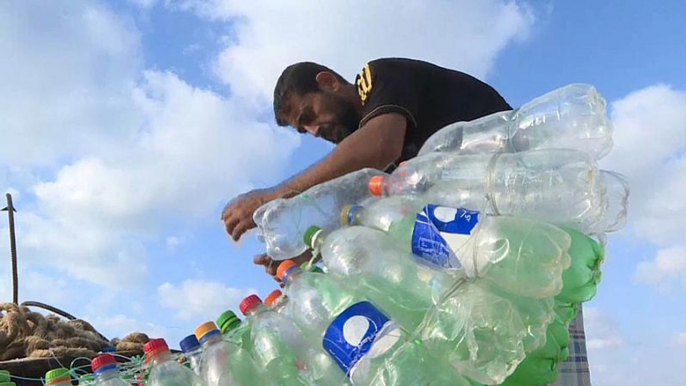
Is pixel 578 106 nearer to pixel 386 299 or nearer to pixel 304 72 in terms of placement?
pixel 386 299

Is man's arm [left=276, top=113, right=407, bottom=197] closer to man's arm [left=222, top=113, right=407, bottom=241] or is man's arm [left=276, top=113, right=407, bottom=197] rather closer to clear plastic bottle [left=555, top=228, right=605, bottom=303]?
man's arm [left=222, top=113, right=407, bottom=241]

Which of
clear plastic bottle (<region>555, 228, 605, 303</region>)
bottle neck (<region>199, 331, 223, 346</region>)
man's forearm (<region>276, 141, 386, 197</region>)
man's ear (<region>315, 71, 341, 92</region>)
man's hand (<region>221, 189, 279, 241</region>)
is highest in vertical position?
man's ear (<region>315, 71, 341, 92</region>)

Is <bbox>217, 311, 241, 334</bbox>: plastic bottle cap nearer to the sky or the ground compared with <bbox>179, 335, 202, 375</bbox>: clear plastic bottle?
nearer to the sky

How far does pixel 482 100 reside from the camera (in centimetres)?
239

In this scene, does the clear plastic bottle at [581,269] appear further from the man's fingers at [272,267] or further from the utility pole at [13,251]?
the utility pole at [13,251]

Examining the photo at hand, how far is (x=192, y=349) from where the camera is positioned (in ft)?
5.16

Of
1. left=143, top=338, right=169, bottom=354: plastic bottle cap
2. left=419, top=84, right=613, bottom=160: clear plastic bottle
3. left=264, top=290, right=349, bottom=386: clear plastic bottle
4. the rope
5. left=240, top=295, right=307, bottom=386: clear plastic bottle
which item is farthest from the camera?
the rope

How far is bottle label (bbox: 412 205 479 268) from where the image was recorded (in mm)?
1326

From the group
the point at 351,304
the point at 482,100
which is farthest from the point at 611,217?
the point at 482,100

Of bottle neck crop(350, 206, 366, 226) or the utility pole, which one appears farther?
the utility pole

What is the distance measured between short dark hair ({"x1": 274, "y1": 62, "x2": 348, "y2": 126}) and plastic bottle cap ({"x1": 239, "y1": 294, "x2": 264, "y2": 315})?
3.71ft

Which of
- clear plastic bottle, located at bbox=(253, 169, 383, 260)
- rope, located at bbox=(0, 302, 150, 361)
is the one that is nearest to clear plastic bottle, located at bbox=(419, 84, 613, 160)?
clear plastic bottle, located at bbox=(253, 169, 383, 260)

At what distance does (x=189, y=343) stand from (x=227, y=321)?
0.10m

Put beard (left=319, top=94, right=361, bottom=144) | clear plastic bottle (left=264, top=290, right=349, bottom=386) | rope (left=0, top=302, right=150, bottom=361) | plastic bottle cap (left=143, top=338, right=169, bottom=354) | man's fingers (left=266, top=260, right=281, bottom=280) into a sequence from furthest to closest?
beard (left=319, top=94, right=361, bottom=144)
rope (left=0, top=302, right=150, bottom=361)
man's fingers (left=266, top=260, right=281, bottom=280)
plastic bottle cap (left=143, top=338, right=169, bottom=354)
clear plastic bottle (left=264, top=290, right=349, bottom=386)
